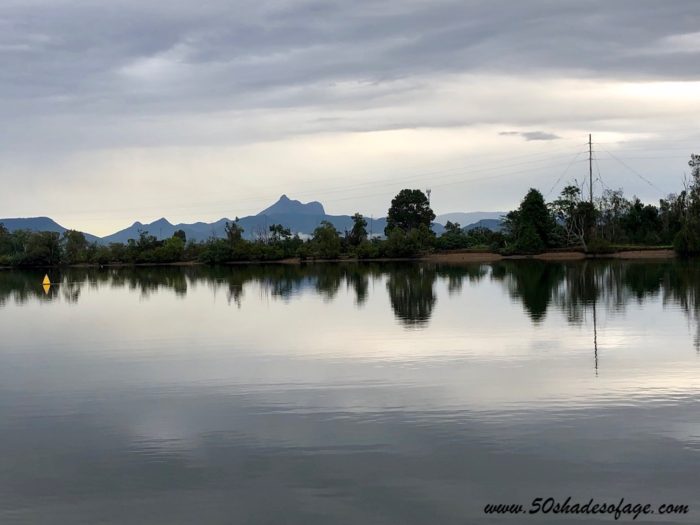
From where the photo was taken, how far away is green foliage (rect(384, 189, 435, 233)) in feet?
438

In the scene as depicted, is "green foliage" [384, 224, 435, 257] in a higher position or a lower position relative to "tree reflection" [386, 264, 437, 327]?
higher

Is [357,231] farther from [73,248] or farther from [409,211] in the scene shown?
[73,248]

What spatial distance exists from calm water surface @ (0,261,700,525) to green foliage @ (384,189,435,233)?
344ft

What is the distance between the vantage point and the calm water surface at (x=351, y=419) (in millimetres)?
9969

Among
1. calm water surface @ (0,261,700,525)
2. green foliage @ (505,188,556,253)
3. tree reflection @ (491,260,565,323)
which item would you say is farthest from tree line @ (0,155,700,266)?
calm water surface @ (0,261,700,525)

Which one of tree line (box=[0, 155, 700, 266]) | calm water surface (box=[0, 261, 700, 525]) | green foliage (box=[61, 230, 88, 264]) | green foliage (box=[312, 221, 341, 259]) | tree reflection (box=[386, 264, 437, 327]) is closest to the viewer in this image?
calm water surface (box=[0, 261, 700, 525])

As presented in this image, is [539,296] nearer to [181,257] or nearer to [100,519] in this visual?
[100,519]

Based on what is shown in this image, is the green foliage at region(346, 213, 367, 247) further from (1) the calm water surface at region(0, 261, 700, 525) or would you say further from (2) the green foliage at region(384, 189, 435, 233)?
(1) the calm water surface at region(0, 261, 700, 525)

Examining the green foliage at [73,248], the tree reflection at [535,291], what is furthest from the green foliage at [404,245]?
the tree reflection at [535,291]

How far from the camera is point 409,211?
134000 mm

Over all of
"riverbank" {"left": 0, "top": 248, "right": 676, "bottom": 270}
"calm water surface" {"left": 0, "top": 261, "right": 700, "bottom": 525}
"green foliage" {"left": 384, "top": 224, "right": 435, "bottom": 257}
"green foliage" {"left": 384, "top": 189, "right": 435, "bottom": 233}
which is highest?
"green foliage" {"left": 384, "top": 189, "right": 435, "bottom": 233}

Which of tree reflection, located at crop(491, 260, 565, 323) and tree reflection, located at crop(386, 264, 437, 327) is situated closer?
tree reflection, located at crop(386, 264, 437, 327)

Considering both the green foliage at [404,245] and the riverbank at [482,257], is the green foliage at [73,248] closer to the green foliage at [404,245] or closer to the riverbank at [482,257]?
the riverbank at [482,257]

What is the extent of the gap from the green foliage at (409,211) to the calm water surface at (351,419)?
104919 mm
